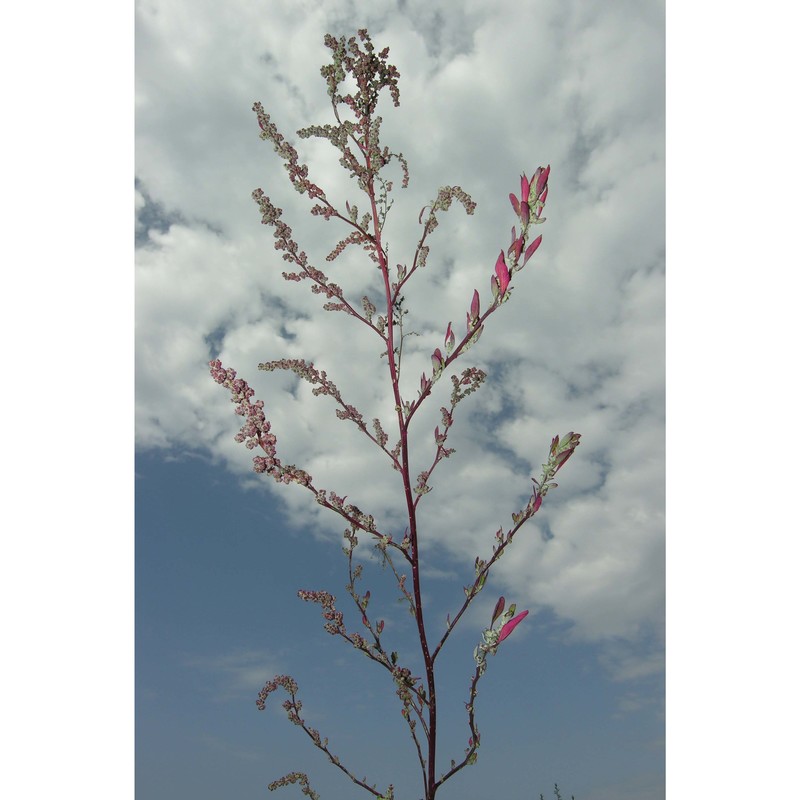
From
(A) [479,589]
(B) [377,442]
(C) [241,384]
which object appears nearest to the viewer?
(C) [241,384]

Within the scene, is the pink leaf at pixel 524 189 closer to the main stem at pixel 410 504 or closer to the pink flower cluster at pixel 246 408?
the main stem at pixel 410 504

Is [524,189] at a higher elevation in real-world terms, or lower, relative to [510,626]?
higher

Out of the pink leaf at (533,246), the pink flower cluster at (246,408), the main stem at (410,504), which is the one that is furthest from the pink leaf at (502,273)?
the pink flower cluster at (246,408)

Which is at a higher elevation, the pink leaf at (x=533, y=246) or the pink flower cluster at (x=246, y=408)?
the pink leaf at (x=533, y=246)

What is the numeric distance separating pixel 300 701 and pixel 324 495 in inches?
36.2

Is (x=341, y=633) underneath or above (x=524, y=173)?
underneath

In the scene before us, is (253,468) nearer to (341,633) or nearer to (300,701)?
(341,633)

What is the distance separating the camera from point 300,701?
246cm

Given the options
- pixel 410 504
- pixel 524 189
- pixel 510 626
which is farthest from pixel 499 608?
pixel 524 189

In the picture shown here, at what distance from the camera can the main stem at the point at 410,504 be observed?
206cm

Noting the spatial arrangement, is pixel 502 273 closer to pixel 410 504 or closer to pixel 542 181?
pixel 542 181

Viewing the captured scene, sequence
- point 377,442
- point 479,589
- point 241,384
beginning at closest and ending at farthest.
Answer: point 241,384
point 479,589
point 377,442

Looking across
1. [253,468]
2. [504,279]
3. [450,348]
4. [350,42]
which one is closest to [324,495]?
[253,468]

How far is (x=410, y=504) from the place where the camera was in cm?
221
